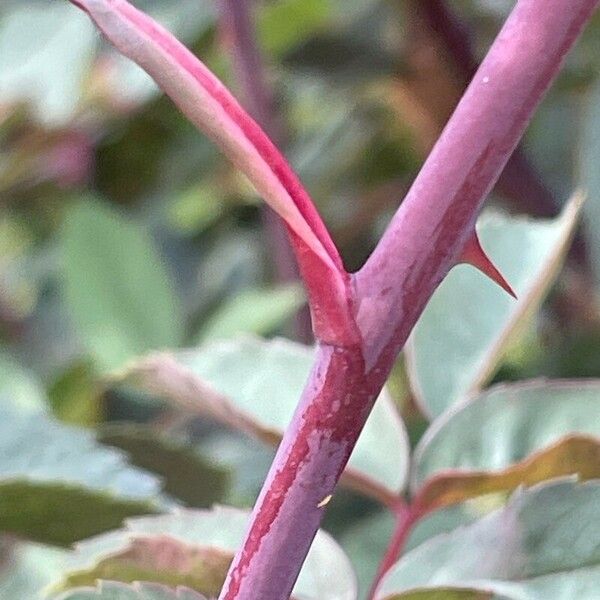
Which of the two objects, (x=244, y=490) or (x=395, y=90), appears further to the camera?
(x=395, y=90)

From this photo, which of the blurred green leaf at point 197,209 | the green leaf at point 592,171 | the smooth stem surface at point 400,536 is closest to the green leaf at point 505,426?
the smooth stem surface at point 400,536

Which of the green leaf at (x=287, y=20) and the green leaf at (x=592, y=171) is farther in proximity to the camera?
the green leaf at (x=287, y=20)

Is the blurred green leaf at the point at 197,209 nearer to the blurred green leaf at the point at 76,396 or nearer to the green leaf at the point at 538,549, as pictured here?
the blurred green leaf at the point at 76,396

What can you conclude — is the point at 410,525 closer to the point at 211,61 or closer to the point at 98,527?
the point at 98,527

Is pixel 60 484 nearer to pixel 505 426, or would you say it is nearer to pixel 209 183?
pixel 505 426

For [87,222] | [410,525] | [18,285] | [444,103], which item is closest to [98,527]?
[410,525]

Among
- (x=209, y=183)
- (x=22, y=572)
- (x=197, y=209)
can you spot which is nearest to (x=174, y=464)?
(x=22, y=572)
